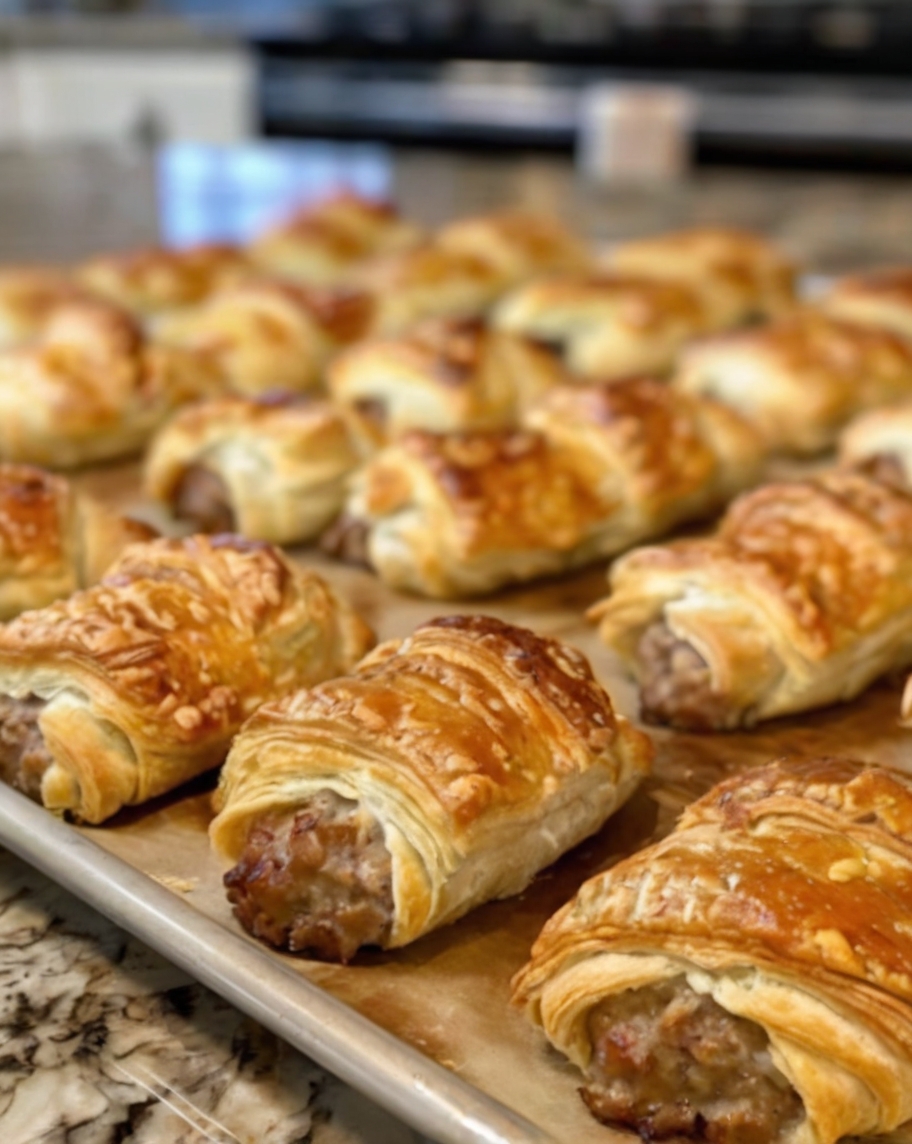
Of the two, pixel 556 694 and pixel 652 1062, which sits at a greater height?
pixel 556 694

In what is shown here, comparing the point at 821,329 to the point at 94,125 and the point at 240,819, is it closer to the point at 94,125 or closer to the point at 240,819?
the point at 240,819

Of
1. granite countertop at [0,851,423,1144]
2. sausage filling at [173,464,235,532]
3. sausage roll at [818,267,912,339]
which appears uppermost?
sausage roll at [818,267,912,339]

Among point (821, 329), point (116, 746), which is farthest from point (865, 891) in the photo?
point (821, 329)

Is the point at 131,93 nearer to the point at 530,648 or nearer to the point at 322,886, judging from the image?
the point at 530,648

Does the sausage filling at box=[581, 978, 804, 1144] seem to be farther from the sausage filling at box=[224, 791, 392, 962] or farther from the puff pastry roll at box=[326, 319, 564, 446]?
the puff pastry roll at box=[326, 319, 564, 446]

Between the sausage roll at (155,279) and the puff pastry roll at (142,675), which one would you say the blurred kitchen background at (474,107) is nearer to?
the sausage roll at (155,279)

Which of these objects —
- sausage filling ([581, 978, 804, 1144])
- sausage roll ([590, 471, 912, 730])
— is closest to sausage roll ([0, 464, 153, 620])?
sausage roll ([590, 471, 912, 730])
